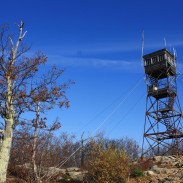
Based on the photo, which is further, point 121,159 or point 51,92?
point 121,159

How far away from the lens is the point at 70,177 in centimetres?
2366

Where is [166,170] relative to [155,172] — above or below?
above

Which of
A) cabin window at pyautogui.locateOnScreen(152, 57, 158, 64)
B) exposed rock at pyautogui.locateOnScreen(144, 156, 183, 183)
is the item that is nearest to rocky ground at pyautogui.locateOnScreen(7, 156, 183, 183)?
exposed rock at pyautogui.locateOnScreen(144, 156, 183, 183)

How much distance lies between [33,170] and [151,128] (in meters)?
13.1

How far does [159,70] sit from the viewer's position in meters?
29.6

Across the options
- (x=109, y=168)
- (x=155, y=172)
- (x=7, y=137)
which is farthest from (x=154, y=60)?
(x=7, y=137)

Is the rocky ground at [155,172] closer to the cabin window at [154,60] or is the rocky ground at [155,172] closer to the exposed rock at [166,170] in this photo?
the exposed rock at [166,170]

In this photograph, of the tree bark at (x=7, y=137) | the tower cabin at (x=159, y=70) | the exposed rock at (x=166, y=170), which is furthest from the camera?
the tower cabin at (x=159, y=70)

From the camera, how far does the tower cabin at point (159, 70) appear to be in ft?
94.5

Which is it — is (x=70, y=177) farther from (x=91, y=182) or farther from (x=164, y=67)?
(x=164, y=67)

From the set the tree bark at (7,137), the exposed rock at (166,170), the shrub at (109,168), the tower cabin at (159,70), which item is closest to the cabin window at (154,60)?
the tower cabin at (159,70)

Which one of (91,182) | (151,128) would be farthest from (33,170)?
(151,128)

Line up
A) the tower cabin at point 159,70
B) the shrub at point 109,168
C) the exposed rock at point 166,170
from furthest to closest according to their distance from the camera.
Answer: the tower cabin at point 159,70 < the shrub at point 109,168 < the exposed rock at point 166,170

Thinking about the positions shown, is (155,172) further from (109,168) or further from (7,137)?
(7,137)
